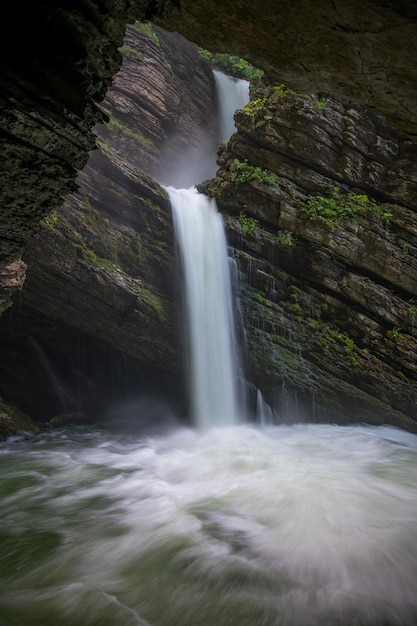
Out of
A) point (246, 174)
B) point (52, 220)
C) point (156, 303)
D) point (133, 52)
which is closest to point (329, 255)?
point (246, 174)

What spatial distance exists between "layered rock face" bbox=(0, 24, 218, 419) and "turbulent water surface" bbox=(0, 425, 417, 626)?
3.36 meters

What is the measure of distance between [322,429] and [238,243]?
601cm

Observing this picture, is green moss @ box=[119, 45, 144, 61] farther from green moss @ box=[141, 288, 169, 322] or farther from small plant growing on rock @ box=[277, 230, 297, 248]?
green moss @ box=[141, 288, 169, 322]

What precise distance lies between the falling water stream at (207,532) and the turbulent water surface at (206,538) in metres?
0.02

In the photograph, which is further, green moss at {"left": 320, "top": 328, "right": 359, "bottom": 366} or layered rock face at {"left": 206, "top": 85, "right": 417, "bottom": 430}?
green moss at {"left": 320, "top": 328, "right": 359, "bottom": 366}

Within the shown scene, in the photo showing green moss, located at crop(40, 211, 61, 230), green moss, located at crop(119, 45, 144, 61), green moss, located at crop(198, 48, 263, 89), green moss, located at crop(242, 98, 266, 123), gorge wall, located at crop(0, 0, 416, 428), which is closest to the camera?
green moss, located at crop(40, 211, 61, 230)

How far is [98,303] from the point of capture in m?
9.65

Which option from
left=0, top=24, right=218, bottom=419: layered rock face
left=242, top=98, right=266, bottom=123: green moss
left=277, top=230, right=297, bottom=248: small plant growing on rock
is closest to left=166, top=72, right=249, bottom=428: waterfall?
left=0, top=24, right=218, bottom=419: layered rock face

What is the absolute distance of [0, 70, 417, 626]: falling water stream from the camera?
3.11 m

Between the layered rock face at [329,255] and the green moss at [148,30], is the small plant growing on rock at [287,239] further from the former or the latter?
the green moss at [148,30]

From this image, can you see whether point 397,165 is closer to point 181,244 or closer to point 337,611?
point 181,244

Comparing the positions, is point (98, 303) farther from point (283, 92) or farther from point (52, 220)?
point (283, 92)

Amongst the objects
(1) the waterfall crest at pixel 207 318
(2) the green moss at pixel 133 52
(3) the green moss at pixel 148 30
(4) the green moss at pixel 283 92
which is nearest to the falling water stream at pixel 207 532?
(1) the waterfall crest at pixel 207 318

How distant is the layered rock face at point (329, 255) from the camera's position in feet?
34.2
